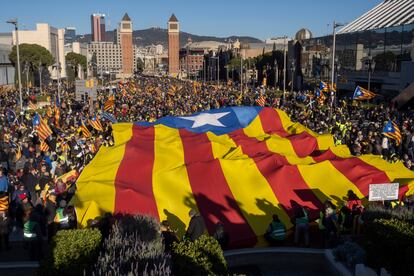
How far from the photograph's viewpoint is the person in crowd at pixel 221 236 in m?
8.41

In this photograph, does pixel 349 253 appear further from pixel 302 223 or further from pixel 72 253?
pixel 72 253

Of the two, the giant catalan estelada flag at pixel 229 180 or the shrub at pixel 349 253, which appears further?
the giant catalan estelada flag at pixel 229 180

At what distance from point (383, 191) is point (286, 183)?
6.92ft

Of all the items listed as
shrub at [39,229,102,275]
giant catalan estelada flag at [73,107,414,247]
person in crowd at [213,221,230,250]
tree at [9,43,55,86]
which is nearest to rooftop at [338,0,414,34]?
giant catalan estelada flag at [73,107,414,247]

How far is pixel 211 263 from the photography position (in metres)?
5.48

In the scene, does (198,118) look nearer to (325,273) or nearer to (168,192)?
(168,192)

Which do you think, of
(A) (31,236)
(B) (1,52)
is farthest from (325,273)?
(B) (1,52)

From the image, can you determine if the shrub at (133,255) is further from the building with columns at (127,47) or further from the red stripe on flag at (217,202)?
the building with columns at (127,47)

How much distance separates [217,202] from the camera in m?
9.96

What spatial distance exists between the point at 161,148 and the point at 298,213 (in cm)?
542

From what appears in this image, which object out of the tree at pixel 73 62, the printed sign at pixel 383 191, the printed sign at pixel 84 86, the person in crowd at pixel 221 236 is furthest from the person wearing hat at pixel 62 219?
the tree at pixel 73 62

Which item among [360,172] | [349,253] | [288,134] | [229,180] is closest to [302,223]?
[349,253]

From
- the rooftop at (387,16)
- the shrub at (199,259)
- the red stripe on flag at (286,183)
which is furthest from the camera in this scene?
the rooftop at (387,16)

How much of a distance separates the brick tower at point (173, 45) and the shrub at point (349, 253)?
487ft
